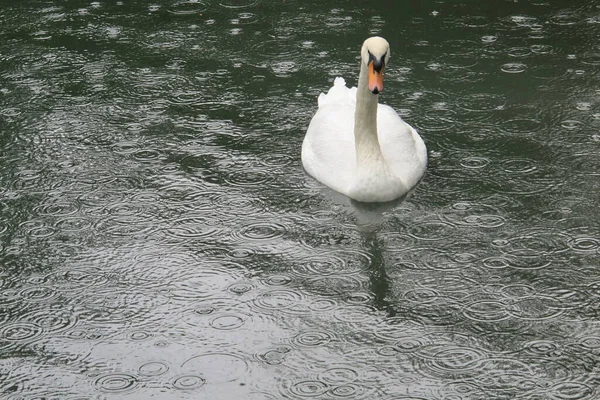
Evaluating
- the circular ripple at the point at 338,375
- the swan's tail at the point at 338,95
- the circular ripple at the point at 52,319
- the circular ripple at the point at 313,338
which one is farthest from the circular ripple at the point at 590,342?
the swan's tail at the point at 338,95

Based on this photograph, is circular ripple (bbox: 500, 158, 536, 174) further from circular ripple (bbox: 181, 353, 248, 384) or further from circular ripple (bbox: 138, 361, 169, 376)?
circular ripple (bbox: 138, 361, 169, 376)

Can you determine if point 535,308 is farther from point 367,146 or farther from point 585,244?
point 367,146

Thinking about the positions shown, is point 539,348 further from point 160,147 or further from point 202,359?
point 160,147

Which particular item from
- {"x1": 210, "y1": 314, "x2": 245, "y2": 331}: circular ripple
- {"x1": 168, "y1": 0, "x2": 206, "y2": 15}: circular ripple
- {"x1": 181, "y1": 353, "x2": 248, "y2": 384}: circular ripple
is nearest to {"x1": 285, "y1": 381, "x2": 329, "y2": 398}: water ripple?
{"x1": 181, "y1": 353, "x2": 248, "y2": 384}: circular ripple

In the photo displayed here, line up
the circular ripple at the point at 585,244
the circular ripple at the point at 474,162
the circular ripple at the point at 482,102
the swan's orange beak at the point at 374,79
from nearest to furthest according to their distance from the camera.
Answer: the circular ripple at the point at 585,244
the swan's orange beak at the point at 374,79
the circular ripple at the point at 474,162
the circular ripple at the point at 482,102

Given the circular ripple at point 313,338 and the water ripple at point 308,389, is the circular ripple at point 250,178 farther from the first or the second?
the water ripple at point 308,389

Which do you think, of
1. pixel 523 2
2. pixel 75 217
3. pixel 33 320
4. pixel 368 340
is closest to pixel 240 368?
pixel 368 340

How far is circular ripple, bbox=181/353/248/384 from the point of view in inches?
242

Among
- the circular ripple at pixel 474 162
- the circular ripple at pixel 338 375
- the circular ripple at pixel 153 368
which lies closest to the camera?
the circular ripple at pixel 338 375

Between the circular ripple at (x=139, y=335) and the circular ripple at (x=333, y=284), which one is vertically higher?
the circular ripple at (x=139, y=335)

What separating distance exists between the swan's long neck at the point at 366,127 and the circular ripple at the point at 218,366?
243 cm

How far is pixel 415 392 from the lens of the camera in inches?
234

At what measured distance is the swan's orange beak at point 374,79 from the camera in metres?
7.87

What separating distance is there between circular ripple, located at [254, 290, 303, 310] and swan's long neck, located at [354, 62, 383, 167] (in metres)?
1.65
